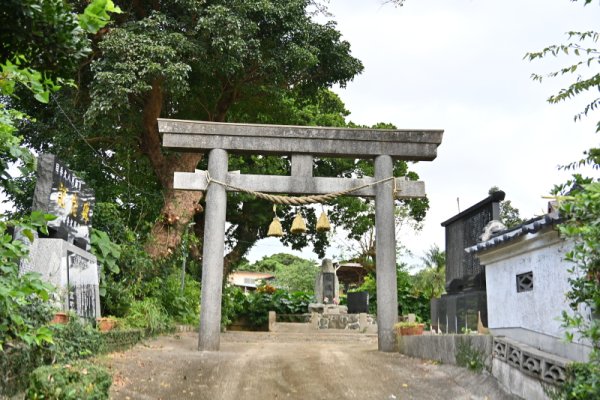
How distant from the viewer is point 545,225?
19.0 ft

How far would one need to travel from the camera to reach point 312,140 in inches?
430

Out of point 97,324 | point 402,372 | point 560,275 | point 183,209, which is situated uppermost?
point 183,209

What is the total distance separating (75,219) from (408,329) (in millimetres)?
5841

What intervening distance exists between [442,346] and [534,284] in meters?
1.98

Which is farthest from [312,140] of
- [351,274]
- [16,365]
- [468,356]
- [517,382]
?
[351,274]

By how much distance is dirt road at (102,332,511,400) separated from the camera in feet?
20.6

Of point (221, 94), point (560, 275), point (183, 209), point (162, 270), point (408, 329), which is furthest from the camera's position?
point (221, 94)

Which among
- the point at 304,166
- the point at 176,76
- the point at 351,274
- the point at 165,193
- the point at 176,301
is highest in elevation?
the point at 176,76

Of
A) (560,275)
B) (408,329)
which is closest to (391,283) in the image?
(408,329)

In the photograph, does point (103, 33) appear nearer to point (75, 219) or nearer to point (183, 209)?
point (183, 209)

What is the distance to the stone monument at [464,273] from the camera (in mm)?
8812

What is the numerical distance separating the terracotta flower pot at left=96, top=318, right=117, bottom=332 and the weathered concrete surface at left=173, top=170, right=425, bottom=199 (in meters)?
2.73

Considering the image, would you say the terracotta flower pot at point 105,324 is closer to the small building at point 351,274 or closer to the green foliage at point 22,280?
the green foliage at point 22,280

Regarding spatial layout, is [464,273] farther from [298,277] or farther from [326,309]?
[298,277]
